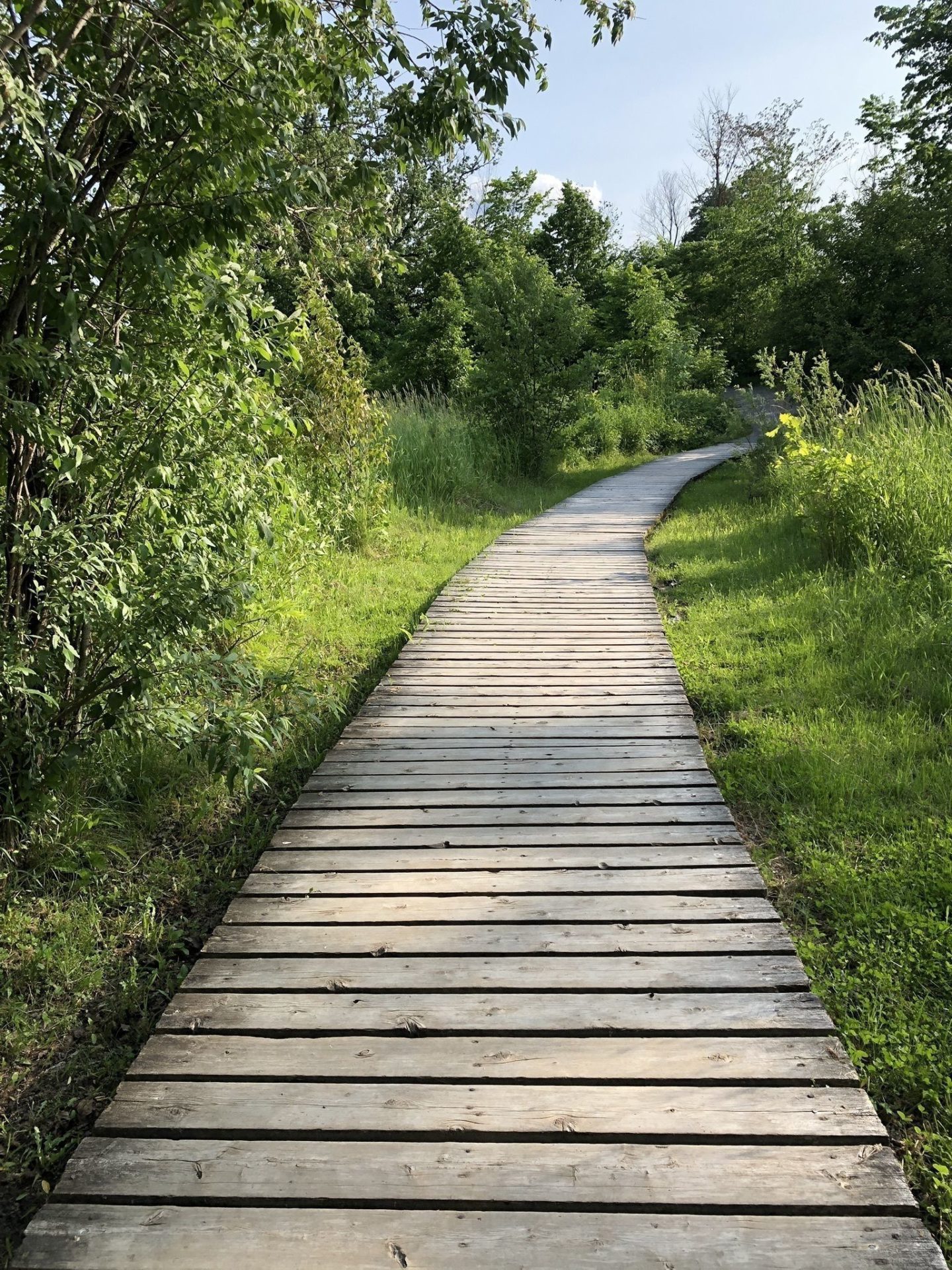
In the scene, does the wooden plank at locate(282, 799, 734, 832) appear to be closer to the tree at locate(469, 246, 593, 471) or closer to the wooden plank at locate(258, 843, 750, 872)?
the wooden plank at locate(258, 843, 750, 872)

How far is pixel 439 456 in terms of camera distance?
10273 mm

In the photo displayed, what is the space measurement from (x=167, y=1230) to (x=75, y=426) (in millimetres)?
2184

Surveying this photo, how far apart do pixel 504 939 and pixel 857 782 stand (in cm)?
179

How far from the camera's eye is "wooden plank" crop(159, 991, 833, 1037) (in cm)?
198

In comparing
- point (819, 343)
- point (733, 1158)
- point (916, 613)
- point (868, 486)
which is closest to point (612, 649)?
point (916, 613)

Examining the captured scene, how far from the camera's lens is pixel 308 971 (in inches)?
87.4

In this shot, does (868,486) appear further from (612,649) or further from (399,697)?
(399,697)

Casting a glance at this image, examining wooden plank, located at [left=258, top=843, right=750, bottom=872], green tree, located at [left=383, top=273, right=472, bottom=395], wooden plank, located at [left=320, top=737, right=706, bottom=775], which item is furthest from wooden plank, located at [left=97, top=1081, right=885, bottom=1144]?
green tree, located at [left=383, top=273, right=472, bottom=395]

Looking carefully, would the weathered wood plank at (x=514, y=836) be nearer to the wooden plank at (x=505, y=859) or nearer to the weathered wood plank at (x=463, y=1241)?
the wooden plank at (x=505, y=859)

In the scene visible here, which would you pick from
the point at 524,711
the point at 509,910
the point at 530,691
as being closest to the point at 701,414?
the point at 530,691

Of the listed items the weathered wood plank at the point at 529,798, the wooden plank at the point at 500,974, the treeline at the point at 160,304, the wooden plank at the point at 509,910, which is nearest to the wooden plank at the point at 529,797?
the weathered wood plank at the point at 529,798

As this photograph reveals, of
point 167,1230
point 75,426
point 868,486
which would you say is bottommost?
point 167,1230

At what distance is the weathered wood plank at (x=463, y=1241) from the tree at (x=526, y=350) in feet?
38.4

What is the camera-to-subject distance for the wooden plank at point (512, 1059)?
71.7 inches
